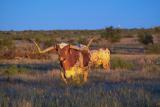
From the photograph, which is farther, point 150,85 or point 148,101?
point 150,85

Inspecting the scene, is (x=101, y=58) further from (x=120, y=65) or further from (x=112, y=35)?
(x=112, y=35)

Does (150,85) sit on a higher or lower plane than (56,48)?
lower

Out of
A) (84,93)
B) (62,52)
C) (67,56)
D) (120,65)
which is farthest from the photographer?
(120,65)

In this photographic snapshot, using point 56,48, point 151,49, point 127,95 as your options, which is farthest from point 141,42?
point 127,95

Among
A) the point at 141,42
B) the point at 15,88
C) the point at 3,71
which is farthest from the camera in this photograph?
the point at 141,42

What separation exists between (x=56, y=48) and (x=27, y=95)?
433cm

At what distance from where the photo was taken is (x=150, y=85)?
15.0 m

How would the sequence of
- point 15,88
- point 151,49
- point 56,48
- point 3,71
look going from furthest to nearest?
point 151,49
point 3,71
point 56,48
point 15,88

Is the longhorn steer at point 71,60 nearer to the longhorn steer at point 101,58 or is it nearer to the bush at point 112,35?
the longhorn steer at point 101,58

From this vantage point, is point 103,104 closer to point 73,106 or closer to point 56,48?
point 73,106

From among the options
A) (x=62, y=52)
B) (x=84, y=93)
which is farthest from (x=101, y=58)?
A: (x=84, y=93)

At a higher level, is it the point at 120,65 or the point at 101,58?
the point at 101,58

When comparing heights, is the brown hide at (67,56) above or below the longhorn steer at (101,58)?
above

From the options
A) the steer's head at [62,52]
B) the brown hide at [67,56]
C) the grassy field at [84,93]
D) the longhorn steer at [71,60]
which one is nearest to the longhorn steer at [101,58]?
the grassy field at [84,93]
